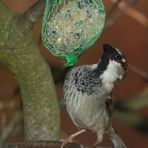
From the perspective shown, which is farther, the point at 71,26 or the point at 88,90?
the point at 88,90

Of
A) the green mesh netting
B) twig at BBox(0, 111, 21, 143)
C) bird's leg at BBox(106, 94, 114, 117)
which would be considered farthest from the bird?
twig at BBox(0, 111, 21, 143)

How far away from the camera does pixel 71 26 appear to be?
2.55 metres

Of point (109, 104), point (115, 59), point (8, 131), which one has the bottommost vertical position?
point (8, 131)

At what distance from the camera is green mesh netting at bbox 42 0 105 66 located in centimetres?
254

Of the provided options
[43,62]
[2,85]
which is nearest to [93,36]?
[43,62]

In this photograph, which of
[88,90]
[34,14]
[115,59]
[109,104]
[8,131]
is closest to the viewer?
[34,14]

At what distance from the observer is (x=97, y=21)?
2.58m

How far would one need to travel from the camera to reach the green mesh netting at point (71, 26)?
2.54m

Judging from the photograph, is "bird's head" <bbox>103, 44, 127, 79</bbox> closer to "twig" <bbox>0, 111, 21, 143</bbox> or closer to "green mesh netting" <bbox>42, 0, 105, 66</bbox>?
"green mesh netting" <bbox>42, 0, 105, 66</bbox>

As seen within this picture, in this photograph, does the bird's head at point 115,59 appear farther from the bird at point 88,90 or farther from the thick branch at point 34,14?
the thick branch at point 34,14

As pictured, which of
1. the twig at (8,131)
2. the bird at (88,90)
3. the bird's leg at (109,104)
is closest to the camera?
the bird at (88,90)

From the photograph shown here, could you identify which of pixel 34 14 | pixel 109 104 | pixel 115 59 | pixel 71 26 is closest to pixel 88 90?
pixel 109 104

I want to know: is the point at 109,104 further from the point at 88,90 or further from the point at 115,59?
the point at 115,59

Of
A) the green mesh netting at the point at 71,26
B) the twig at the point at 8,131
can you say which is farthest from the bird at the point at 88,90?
the twig at the point at 8,131
